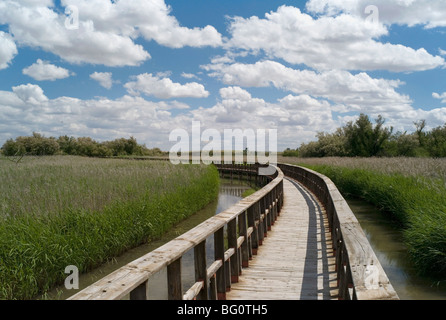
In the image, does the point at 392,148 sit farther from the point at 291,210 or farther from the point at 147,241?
the point at 147,241

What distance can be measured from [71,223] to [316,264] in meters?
5.20

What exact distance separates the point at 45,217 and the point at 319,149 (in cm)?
4647

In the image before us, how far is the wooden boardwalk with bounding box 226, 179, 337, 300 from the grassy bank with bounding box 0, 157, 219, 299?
3.58 metres

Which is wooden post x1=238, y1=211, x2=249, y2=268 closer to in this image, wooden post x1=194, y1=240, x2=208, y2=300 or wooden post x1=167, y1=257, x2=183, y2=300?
wooden post x1=194, y1=240, x2=208, y2=300

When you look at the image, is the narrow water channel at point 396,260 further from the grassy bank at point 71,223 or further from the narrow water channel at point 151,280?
the grassy bank at point 71,223

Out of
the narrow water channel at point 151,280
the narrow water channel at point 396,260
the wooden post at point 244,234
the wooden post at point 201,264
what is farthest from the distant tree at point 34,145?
the wooden post at point 201,264

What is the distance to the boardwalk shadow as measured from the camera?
4.89 m

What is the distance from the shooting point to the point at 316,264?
6.20 metres

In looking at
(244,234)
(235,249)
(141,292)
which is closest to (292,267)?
(244,234)

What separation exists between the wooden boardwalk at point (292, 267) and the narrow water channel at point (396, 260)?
1.47 meters

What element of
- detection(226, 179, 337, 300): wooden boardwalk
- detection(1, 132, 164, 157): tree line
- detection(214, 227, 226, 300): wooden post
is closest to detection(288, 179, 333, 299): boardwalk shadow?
detection(226, 179, 337, 300): wooden boardwalk
